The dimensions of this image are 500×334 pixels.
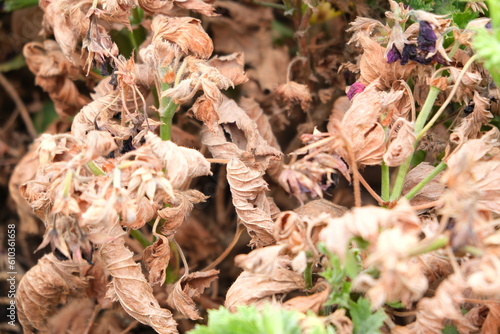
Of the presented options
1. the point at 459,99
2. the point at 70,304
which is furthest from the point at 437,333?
the point at 70,304

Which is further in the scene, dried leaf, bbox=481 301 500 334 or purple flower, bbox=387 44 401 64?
purple flower, bbox=387 44 401 64

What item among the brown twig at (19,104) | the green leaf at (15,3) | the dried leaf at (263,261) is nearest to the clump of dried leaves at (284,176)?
the dried leaf at (263,261)

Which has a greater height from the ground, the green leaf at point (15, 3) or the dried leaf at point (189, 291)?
the green leaf at point (15, 3)

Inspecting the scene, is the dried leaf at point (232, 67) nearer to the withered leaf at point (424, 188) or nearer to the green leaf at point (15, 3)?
the withered leaf at point (424, 188)

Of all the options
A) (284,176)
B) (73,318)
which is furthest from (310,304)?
(73,318)

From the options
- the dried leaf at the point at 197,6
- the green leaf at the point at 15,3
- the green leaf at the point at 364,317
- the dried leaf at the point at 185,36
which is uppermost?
the dried leaf at the point at 197,6

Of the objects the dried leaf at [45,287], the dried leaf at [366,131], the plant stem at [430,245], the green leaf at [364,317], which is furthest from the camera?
the dried leaf at [45,287]

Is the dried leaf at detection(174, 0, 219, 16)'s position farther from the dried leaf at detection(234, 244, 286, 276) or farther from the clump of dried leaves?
the dried leaf at detection(234, 244, 286, 276)

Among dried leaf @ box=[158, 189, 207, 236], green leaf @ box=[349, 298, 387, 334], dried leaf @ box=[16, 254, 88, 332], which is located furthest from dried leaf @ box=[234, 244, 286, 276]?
dried leaf @ box=[16, 254, 88, 332]

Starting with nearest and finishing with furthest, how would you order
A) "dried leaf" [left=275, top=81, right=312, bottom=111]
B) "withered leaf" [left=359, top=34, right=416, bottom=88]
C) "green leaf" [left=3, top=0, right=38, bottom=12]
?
"withered leaf" [left=359, top=34, right=416, bottom=88] < "dried leaf" [left=275, top=81, right=312, bottom=111] < "green leaf" [left=3, top=0, right=38, bottom=12]
